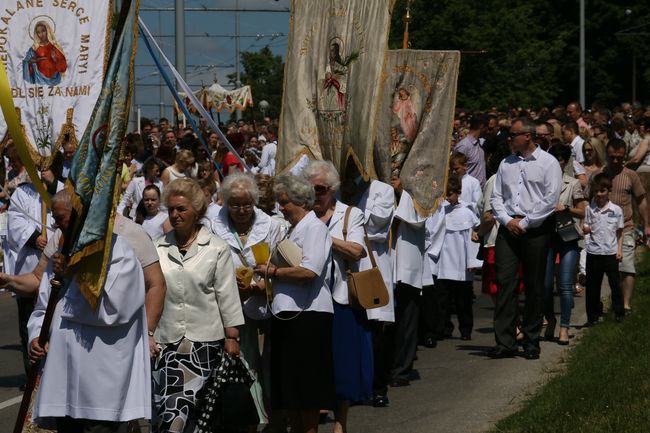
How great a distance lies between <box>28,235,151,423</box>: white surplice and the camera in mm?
6809

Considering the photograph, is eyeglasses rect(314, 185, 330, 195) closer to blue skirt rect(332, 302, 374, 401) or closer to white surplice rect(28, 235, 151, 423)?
blue skirt rect(332, 302, 374, 401)

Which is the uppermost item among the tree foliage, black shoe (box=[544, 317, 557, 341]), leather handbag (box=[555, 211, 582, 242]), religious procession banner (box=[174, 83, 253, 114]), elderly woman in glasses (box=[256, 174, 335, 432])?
the tree foliage

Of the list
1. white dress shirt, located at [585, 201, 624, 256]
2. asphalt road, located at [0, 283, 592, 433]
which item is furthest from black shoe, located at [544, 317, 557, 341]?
white dress shirt, located at [585, 201, 624, 256]

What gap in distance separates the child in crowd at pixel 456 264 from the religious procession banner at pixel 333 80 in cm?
350

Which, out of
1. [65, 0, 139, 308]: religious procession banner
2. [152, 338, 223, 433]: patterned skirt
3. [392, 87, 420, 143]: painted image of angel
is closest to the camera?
[65, 0, 139, 308]: religious procession banner

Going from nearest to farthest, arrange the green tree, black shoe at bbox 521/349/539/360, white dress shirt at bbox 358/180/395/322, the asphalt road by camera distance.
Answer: the asphalt road → white dress shirt at bbox 358/180/395/322 → black shoe at bbox 521/349/539/360 → the green tree

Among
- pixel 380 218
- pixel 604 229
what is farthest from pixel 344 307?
pixel 604 229

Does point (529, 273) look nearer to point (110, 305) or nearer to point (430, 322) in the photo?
point (430, 322)

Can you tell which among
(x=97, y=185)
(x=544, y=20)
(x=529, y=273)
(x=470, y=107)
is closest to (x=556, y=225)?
(x=529, y=273)

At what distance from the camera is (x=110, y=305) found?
680cm

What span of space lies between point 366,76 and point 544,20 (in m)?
61.5

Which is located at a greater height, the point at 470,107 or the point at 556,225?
the point at 470,107

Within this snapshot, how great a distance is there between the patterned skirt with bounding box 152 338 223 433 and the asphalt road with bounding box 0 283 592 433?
1949 mm

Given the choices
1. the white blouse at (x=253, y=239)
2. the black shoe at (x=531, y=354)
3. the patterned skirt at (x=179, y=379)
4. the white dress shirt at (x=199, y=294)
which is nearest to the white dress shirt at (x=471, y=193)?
the black shoe at (x=531, y=354)
